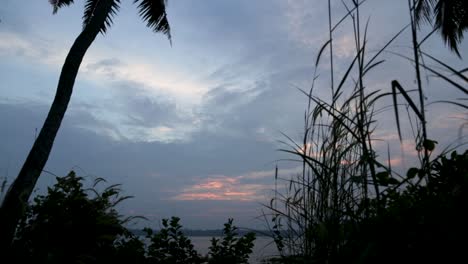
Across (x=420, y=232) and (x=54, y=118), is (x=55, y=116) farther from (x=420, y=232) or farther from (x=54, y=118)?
(x=420, y=232)

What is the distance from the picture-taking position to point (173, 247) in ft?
11.0

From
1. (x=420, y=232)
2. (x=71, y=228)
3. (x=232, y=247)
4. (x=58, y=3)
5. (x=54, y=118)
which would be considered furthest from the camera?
(x=58, y=3)

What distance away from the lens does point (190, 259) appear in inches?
130

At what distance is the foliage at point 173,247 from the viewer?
10.7ft

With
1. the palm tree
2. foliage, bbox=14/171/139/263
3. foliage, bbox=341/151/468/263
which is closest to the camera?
foliage, bbox=341/151/468/263

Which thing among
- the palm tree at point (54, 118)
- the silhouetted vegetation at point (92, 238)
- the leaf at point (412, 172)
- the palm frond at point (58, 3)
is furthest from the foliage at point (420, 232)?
the palm frond at point (58, 3)

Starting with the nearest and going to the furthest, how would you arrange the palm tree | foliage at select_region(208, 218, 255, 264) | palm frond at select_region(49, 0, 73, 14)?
Result: foliage at select_region(208, 218, 255, 264), the palm tree, palm frond at select_region(49, 0, 73, 14)

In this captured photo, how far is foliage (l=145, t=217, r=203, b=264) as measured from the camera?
10.7 ft

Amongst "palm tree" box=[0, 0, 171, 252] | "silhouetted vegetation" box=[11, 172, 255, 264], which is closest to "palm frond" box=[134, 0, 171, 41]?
"palm tree" box=[0, 0, 171, 252]

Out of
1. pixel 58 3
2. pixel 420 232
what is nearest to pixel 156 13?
pixel 58 3

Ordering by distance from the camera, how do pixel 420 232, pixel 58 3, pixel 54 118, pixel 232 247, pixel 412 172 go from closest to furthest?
1. pixel 420 232
2. pixel 412 172
3. pixel 232 247
4. pixel 54 118
5. pixel 58 3

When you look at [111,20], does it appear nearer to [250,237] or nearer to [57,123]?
[57,123]

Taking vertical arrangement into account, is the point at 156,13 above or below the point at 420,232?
above

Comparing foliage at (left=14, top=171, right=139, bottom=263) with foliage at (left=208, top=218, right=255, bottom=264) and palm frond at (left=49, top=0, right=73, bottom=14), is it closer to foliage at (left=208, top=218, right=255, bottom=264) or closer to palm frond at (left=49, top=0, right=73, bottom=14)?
foliage at (left=208, top=218, right=255, bottom=264)
